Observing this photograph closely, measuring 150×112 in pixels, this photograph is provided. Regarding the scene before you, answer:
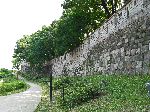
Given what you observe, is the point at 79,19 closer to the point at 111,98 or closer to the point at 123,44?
the point at 123,44

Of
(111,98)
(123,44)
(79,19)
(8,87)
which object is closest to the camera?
(111,98)

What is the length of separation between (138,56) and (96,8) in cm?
1733

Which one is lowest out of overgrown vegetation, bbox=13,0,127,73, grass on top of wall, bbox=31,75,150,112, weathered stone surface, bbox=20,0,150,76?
grass on top of wall, bbox=31,75,150,112

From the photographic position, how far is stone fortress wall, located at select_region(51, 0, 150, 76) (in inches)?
511

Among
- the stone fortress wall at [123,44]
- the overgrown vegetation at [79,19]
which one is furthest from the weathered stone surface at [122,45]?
the overgrown vegetation at [79,19]

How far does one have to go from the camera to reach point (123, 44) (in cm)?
1514

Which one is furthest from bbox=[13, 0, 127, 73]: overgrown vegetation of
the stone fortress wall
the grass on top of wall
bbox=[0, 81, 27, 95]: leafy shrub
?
the grass on top of wall

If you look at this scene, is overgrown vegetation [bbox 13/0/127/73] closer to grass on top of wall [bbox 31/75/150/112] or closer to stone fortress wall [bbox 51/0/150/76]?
stone fortress wall [bbox 51/0/150/76]

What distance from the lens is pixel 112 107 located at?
357 inches

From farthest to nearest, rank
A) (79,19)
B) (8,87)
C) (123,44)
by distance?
(79,19)
(8,87)
(123,44)

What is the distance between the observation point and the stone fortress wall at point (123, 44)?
511 inches

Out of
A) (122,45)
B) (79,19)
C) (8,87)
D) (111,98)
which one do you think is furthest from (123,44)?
(79,19)

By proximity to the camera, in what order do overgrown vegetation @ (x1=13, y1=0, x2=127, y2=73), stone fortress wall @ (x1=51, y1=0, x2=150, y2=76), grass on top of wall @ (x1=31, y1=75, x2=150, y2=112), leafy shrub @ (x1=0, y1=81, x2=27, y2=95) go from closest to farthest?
grass on top of wall @ (x1=31, y1=75, x2=150, y2=112)
stone fortress wall @ (x1=51, y1=0, x2=150, y2=76)
leafy shrub @ (x1=0, y1=81, x2=27, y2=95)
overgrown vegetation @ (x1=13, y1=0, x2=127, y2=73)

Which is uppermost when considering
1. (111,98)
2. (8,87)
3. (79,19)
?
(79,19)
